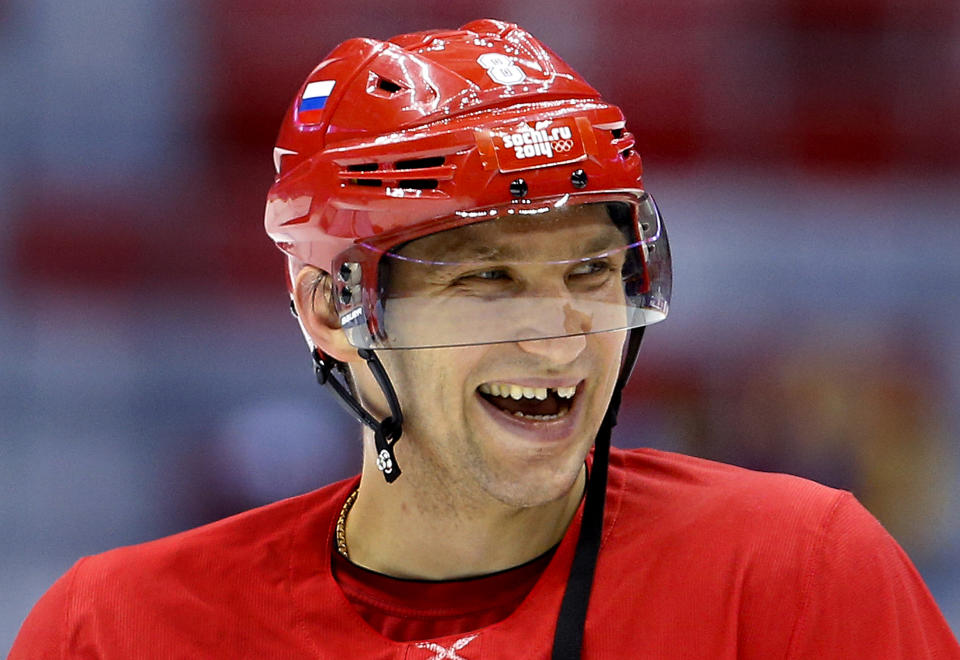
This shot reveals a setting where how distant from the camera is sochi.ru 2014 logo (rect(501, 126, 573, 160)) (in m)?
1.67

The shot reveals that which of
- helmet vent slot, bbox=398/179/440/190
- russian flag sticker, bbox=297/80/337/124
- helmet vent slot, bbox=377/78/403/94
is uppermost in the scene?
helmet vent slot, bbox=377/78/403/94

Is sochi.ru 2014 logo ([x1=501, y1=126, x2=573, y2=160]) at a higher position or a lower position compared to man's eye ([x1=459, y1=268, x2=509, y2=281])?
higher

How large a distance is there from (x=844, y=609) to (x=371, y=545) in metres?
0.66

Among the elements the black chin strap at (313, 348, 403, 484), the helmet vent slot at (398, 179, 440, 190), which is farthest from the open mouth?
the helmet vent slot at (398, 179, 440, 190)

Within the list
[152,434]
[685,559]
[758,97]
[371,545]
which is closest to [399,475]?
[371,545]

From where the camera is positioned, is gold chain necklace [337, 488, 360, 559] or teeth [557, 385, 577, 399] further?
gold chain necklace [337, 488, 360, 559]

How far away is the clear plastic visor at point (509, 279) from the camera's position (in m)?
1.68

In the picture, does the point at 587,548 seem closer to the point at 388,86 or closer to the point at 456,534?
the point at 456,534

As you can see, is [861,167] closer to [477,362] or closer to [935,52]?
[935,52]

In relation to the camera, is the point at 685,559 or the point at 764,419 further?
the point at 764,419

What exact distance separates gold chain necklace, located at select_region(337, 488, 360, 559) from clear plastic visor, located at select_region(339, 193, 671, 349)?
342mm

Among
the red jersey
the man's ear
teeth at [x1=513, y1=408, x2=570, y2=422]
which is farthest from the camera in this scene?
the man's ear

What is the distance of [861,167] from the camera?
331cm

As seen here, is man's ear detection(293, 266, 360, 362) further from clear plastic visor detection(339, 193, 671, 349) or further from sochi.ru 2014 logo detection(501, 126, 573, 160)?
sochi.ru 2014 logo detection(501, 126, 573, 160)
